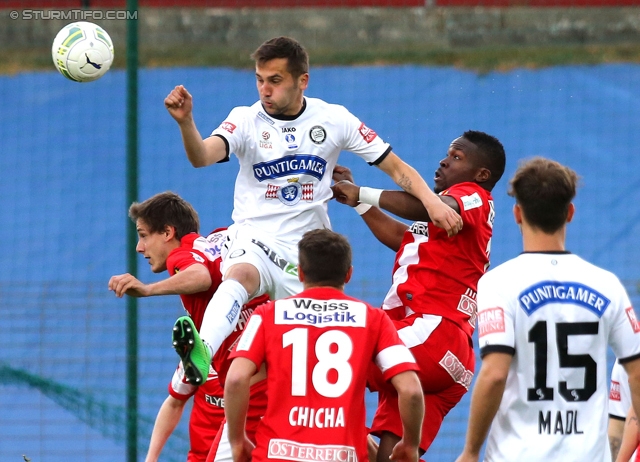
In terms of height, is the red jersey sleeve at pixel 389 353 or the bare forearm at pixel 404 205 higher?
the bare forearm at pixel 404 205

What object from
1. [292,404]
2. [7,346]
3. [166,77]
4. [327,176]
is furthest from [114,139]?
[292,404]

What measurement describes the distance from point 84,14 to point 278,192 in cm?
651

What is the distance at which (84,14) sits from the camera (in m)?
11.3

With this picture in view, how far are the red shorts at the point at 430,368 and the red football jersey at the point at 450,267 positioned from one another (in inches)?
3.3

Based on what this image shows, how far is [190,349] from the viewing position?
4715 mm

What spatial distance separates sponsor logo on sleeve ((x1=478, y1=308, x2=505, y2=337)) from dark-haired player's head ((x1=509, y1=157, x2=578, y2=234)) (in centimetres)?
40

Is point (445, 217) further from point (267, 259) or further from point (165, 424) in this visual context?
point (165, 424)

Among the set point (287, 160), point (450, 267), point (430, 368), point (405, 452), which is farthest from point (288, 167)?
point (405, 452)

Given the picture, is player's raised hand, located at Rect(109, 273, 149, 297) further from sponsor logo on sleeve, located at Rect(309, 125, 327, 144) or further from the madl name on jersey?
sponsor logo on sleeve, located at Rect(309, 125, 327, 144)

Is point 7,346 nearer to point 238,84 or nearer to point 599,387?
point 238,84

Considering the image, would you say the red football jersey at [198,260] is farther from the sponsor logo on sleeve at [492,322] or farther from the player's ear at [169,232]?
the sponsor logo on sleeve at [492,322]

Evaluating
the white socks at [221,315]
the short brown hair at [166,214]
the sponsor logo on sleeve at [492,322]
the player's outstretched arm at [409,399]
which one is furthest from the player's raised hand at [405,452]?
the short brown hair at [166,214]

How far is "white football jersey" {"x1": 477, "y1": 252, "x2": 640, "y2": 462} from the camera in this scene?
13.0 feet

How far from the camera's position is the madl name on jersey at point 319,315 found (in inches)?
173
